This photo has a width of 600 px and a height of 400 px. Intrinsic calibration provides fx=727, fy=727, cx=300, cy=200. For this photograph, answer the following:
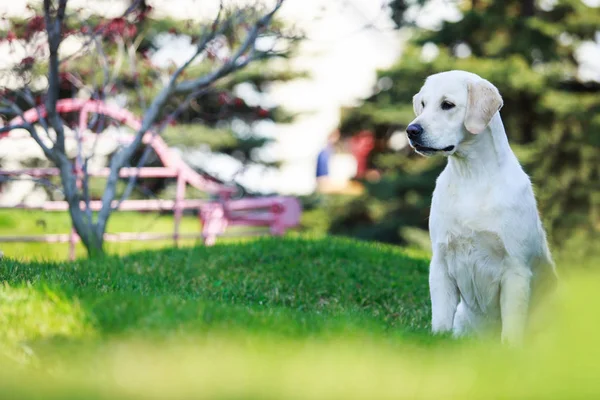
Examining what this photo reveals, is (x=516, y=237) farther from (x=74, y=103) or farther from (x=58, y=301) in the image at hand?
(x=74, y=103)

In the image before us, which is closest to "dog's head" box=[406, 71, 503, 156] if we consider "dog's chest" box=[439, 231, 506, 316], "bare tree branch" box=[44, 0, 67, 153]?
"dog's chest" box=[439, 231, 506, 316]

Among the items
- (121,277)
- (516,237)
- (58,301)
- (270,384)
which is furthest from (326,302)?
(270,384)

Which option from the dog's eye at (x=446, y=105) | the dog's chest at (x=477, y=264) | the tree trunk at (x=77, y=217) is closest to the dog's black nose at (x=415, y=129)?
the dog's eye at (x=446, y=105)

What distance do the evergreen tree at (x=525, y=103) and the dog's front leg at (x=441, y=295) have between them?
799 centimetres

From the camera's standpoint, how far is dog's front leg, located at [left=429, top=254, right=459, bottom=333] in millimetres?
3727

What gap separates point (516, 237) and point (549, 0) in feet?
35.0

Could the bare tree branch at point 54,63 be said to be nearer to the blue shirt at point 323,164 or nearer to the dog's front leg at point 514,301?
the dog's front leg at point 514,301

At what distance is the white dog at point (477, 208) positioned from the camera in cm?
356

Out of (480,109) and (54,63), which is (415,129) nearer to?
(480,109)

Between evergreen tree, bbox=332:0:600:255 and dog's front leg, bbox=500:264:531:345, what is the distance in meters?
7.99

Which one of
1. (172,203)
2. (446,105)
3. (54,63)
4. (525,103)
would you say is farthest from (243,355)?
(525,103)

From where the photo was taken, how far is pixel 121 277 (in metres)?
4.72

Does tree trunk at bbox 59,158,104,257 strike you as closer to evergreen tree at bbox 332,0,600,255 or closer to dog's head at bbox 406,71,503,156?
dog's head at bbox 406,71,503,156

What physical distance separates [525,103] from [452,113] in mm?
9807
